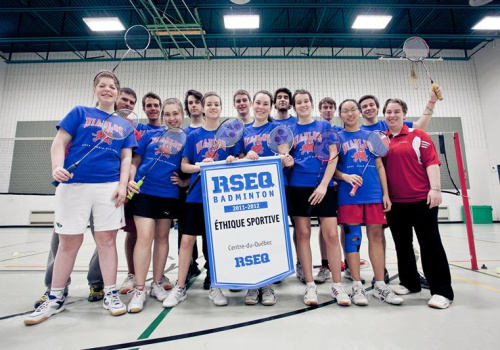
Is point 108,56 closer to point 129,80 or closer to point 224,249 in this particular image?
point 129,80

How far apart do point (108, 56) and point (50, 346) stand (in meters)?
15.4

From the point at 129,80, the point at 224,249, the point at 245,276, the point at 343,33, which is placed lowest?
the point at 245,276

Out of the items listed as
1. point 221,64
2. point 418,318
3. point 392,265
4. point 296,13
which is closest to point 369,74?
point 296,13

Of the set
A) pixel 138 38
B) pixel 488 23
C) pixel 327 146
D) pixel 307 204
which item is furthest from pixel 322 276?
pixel 488 23

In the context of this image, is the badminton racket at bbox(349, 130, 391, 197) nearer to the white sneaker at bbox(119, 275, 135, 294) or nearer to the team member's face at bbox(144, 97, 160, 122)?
the team member's face at bbox(144, 97, 160, 122)

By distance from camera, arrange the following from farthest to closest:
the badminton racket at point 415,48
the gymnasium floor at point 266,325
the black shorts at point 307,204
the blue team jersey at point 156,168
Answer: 1. the badminton racket at point 415,48
2. the blue team jersey at point 156,168
3. the black shorts at point 307,204
4. the gymnasium floor at point 266,325

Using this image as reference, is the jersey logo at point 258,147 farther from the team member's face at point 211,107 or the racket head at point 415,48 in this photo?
the racket head at point 415,48

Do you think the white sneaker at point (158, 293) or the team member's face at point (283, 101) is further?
the team member's face at point (283, 101)

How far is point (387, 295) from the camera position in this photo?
2.42m

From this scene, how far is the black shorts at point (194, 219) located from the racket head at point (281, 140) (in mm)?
969

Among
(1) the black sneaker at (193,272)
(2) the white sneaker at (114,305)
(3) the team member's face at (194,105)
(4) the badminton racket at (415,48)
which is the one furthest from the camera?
(4) the badminton racket at (415,48)

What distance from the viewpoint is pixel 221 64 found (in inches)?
518

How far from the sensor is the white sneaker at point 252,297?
2.43m

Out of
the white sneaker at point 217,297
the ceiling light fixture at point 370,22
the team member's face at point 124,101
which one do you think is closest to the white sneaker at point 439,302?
the white sneaker at point 217,297
